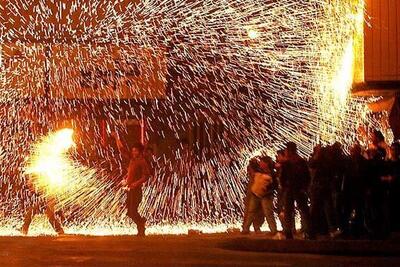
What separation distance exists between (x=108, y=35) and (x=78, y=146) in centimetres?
348

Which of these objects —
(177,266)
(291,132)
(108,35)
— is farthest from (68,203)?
(177,266)

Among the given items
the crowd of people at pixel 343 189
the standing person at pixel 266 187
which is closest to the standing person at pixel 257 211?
the standing person at pixel 266 187

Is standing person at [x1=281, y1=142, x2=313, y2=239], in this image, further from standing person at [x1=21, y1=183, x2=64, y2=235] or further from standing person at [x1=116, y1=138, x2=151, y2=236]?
standing person at [x1=21, y1=183, x2=64, y2=235]

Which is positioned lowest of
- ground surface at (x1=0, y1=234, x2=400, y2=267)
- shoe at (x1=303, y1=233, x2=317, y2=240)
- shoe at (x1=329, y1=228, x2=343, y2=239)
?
ground surface at (x1=0, y1=234, x2=400, y2=267)

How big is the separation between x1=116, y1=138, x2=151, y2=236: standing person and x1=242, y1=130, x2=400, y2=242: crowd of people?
2.83 metres

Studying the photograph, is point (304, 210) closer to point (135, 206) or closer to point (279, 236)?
point (279, 236)

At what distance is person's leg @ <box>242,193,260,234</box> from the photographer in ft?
70.7

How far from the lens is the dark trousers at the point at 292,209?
62.8ft

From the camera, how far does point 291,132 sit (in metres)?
29.2

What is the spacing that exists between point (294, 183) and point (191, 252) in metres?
2.13

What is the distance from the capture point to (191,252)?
18.1 meters

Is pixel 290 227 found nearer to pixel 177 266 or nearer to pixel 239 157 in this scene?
pixel 177 266

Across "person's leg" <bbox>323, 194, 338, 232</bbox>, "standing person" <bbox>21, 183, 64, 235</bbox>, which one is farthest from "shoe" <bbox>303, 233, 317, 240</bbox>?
"standing person" <bbox>21, 183, 64, 235</bbox>

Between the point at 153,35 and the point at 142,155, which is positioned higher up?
the point at 153,35
